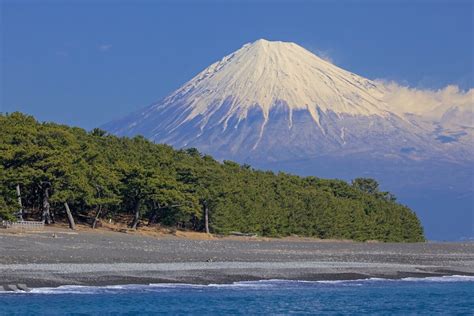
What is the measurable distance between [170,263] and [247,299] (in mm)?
8180

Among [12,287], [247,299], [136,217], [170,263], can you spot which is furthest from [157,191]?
[12,287]

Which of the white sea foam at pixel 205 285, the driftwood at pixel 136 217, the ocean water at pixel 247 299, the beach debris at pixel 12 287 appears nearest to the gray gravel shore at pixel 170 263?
the beach debris at pixel 12 287

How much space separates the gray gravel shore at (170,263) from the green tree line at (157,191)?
5.67 metres

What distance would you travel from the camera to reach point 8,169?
52375 millimetres

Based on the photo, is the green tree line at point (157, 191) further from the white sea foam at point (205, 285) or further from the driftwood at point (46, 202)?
the white sea foam at point (205, 285)

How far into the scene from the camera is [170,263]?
37.0 m

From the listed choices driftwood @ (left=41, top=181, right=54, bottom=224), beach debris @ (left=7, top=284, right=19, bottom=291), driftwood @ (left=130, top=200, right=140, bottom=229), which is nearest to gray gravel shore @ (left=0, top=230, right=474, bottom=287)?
beach debris @ (left=7, top=284, right=19, bottom=291)

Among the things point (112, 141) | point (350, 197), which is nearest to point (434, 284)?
point (112, 141)

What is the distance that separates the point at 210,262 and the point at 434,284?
343 inches

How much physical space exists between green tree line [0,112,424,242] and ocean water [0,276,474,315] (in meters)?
20.6

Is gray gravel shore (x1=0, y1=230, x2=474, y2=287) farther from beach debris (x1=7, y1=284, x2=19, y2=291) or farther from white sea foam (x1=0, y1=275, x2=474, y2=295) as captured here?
white sea foam (x1=0, y1=275, x2=474, y2=295)

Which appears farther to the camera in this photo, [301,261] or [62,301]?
[301,261]

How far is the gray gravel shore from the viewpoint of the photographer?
31.8m

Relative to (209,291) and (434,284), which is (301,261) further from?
(209,291)
